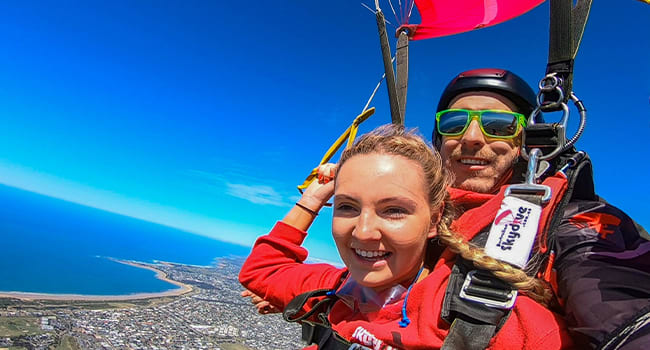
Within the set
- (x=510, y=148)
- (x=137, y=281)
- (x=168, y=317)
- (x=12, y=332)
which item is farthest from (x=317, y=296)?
(x=137, y=281)

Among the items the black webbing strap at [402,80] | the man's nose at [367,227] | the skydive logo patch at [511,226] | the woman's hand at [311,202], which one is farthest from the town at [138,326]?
the skydive logo patch at [511,226]

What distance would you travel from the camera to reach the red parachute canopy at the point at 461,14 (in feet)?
12.9

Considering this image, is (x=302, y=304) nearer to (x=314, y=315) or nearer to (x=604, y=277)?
(x=314, y=315)

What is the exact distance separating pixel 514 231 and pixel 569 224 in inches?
10.8

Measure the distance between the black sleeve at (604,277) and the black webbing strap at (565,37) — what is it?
469 millimetres

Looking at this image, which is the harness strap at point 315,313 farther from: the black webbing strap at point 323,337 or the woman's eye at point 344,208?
the woman's eye at point 344,208

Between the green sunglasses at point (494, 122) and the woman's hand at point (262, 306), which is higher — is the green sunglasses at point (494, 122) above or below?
above

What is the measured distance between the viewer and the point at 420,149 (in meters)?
1.60

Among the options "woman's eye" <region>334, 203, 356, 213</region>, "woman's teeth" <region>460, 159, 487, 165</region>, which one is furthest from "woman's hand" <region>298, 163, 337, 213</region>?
"woman's teeth" <region>460, 159, 487, 165</region>

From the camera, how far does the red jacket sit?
3.43 ft

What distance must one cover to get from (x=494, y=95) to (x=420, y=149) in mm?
799

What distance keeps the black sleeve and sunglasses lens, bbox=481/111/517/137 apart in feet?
2.44

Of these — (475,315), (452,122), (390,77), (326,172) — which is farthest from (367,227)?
(390,77)

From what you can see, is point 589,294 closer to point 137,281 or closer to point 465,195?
point 465,195
